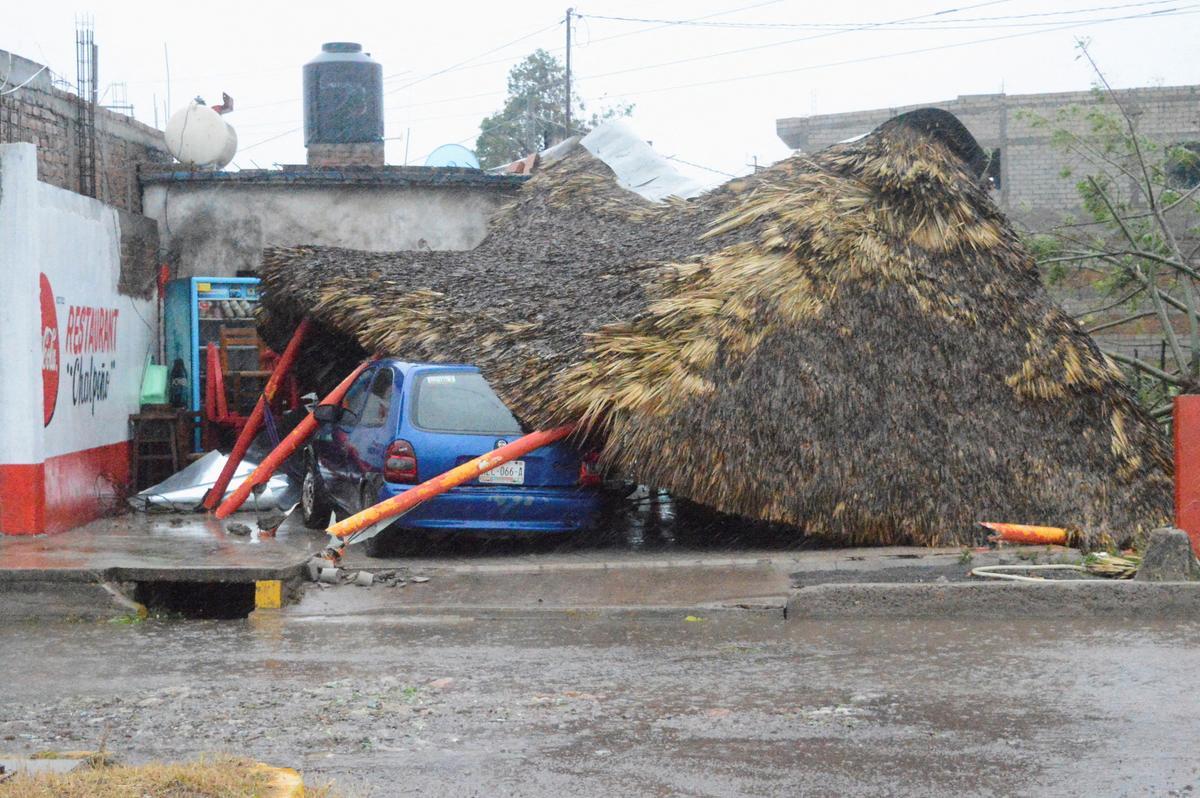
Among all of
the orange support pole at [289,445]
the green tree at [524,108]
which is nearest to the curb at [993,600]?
the orange support pole at [289,445]

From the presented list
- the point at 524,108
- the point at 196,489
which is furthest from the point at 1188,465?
the point at 524,108

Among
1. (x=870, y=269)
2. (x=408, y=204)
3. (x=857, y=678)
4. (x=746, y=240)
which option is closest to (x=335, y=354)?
(x=408, y=204)

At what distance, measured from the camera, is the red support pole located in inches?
364

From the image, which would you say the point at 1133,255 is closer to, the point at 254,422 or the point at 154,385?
the point at 254,422

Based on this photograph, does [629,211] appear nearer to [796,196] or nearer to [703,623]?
[796,196]

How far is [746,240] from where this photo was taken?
1115 cm

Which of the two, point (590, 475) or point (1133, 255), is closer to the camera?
point (590, 475)

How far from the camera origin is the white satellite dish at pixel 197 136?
1619 cm

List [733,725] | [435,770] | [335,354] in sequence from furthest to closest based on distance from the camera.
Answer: [335,354]
[733,725]
[435,770]

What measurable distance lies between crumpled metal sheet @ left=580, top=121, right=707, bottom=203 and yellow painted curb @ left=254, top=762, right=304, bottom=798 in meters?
14.2

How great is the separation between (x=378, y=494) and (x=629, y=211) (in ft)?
25.2

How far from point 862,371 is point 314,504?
207 inches

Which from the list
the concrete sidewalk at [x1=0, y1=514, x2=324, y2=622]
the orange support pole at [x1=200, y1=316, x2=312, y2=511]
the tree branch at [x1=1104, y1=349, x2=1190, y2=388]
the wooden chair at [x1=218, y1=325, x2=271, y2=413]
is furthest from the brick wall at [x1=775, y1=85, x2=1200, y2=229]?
the concrete sidewalk at [x1=0, y1=514, x2=324, y2=622]

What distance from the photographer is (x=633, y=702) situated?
20.7 feet
